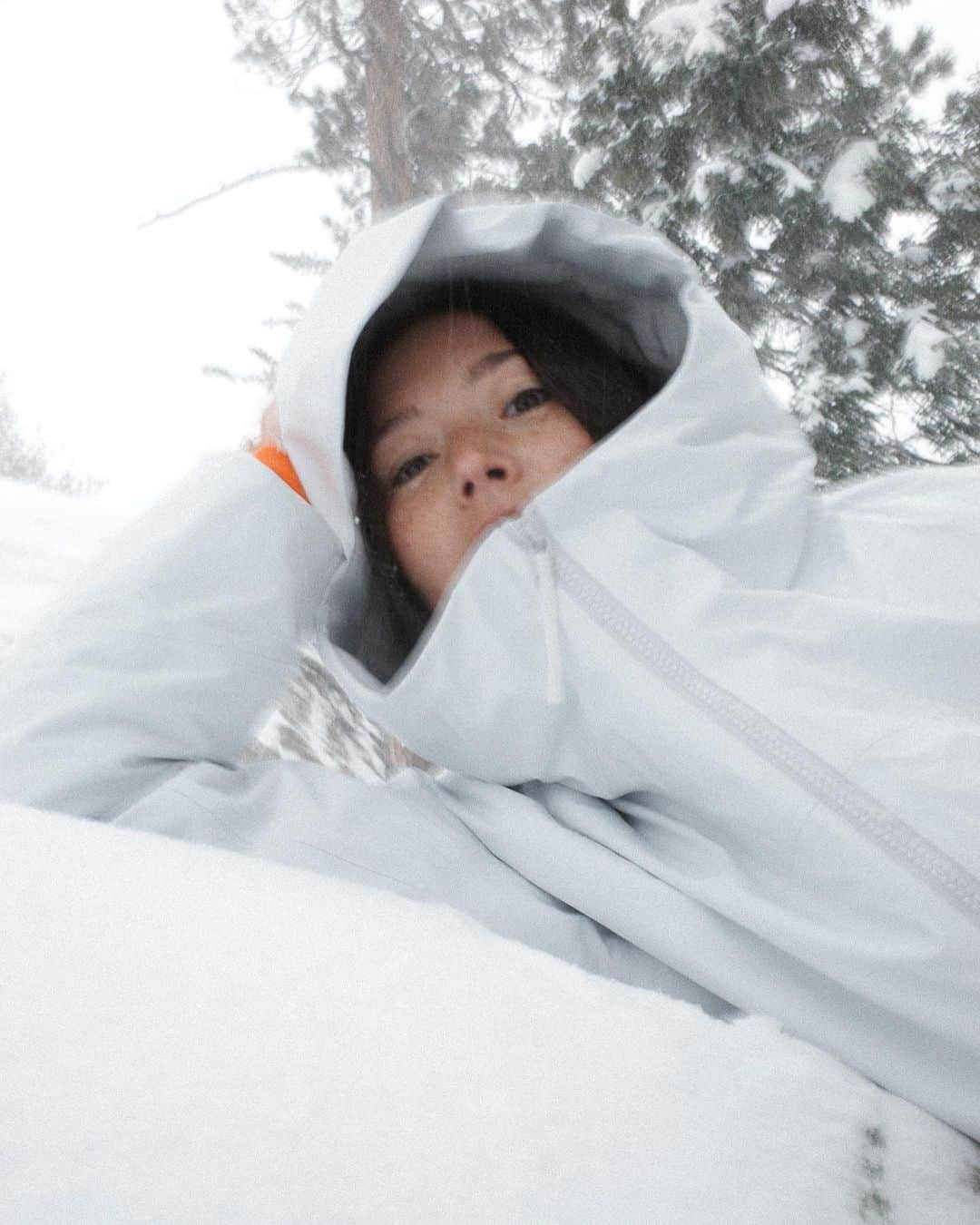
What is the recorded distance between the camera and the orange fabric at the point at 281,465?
132 cm

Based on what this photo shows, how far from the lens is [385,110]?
563cm

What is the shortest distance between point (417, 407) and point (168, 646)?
590 millimetres

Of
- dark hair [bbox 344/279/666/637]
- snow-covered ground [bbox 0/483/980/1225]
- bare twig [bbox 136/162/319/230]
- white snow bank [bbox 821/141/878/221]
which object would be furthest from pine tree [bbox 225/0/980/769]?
snow-covered ground [bbox 0/483/980/1225]

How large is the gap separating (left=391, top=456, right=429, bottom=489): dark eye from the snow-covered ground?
0.85m

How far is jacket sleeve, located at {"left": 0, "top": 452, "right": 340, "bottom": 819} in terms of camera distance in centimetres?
104

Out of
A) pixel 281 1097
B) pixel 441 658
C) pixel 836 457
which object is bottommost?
pixel 836 457

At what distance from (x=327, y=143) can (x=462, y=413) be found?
562 cm

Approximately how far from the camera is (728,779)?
85cm

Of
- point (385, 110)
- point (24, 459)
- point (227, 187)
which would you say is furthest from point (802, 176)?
point (24, 459)

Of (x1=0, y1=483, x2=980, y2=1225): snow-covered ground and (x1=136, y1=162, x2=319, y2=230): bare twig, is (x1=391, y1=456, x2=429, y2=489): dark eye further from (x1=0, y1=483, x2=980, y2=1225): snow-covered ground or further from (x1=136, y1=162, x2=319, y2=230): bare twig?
(x1=136, y1=162, x2=319, y2=230): bare twig

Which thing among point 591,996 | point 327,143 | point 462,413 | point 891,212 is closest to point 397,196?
point 327,143

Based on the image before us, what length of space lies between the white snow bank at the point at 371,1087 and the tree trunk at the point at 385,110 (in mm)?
5719

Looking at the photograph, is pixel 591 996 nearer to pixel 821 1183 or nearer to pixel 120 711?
pixel 821 1183

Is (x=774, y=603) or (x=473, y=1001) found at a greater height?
(x=774, y=603)
